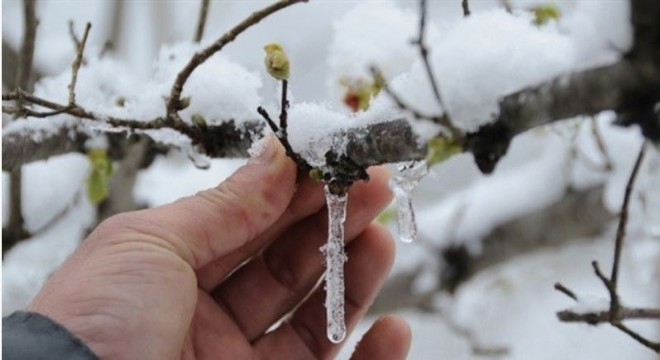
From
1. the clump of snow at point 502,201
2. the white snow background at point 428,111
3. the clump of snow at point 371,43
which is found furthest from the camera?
the clump of snow at point 502,201

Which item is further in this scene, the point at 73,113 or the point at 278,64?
the point at 73,113

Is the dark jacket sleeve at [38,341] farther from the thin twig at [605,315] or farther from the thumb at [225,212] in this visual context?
the thin twig at [605,315]

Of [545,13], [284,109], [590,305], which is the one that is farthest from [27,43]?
[590,305]

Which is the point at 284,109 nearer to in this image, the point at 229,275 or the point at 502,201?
the point at 229,275

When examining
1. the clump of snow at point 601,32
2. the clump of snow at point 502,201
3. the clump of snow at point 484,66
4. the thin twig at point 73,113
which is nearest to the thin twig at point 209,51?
the thin twig at point 73,113

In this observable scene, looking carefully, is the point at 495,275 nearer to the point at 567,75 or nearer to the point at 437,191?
the point at 437,191

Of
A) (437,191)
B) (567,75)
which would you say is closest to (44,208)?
(567,75)

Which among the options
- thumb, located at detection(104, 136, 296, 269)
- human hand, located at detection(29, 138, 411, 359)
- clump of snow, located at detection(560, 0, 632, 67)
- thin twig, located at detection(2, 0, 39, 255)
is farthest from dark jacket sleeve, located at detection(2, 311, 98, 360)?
clump of snow, located at detection(560, 0, 632, 67)

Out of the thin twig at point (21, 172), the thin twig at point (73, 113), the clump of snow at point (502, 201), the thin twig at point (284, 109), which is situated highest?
the thin twig at point (284, 109)
